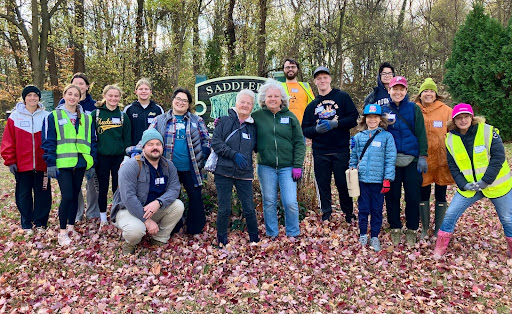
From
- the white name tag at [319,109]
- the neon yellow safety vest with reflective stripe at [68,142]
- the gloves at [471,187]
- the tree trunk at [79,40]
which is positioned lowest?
the gloves at [471,187]

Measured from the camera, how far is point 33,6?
515 inches

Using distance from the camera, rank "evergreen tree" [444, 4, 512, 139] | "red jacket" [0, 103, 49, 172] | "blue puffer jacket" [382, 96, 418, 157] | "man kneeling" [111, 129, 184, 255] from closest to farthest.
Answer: "man kneeling" [111, 129, 184, 255], "blue puffer jacket" [382, 96, 418, 157], "red jacket" [0, 103, 49, 172], "evergreen tree" [444, 4, 512, 139]

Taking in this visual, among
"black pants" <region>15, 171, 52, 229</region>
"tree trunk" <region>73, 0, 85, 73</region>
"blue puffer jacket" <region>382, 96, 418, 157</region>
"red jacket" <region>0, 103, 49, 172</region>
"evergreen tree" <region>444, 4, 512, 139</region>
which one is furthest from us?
"tree trunk" <region>73, 0, 85, 73</region>

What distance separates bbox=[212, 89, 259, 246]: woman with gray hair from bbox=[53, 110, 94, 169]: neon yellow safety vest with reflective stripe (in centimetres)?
Answer: 190

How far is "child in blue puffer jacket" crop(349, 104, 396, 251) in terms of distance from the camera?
189 inches

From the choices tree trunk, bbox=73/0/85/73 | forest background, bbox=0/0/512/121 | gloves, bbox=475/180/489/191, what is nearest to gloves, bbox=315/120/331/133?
gloves, bbox=475/180/489/191

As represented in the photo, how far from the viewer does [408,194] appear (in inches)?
199

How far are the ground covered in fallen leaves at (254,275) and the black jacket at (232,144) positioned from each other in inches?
40.9

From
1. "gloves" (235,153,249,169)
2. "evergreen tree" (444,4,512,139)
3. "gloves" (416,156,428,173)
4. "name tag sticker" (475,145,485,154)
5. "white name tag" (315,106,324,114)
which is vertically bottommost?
"gloves" (416,156,428,173)

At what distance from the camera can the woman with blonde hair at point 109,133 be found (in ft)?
17.9

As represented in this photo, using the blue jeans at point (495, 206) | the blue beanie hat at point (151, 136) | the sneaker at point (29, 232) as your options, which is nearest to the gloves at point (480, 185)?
the blue jeans at point (495, 206)

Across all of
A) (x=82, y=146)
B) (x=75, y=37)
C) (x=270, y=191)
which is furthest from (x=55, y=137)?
(x=75, y=37)

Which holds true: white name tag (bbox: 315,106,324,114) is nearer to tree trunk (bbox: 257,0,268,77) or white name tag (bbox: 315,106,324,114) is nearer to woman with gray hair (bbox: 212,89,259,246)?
woman with gray hair (bbox: 212,89,259,246)

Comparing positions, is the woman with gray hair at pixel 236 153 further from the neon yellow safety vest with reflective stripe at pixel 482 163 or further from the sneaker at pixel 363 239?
the neon yellow safety vest with reflective stripe at pixel 482 163
